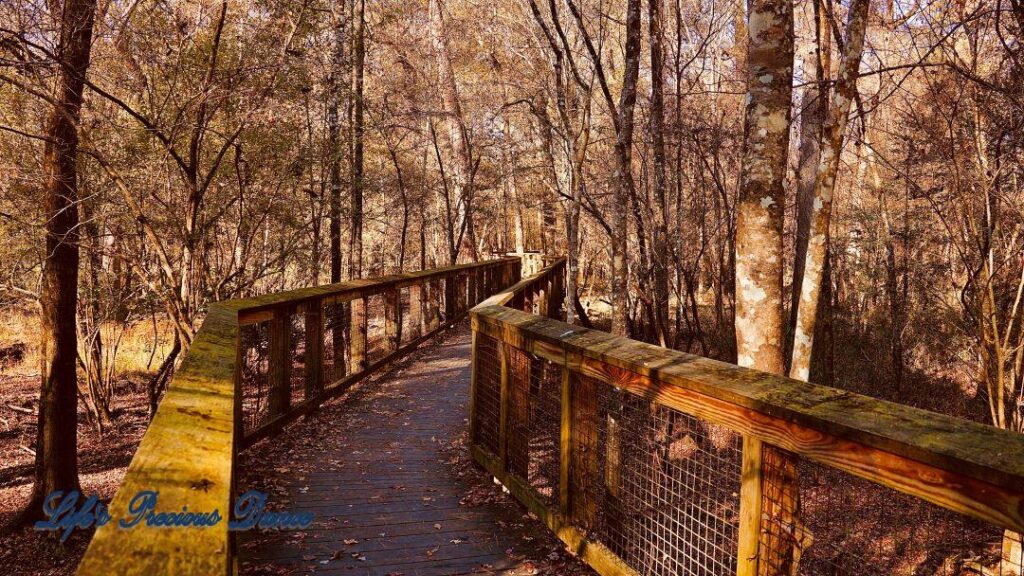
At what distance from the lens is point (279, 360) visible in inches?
226

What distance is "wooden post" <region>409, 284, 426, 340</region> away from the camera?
35.9 ft

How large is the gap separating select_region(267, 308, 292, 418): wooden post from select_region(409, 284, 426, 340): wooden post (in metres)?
5.07

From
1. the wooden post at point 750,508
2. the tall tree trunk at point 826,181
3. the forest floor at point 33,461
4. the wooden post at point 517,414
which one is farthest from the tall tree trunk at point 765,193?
the forest floor at point 33,461

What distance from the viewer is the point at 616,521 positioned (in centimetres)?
350

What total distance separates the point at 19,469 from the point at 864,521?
12.1 m

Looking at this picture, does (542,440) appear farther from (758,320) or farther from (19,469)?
(19,469)

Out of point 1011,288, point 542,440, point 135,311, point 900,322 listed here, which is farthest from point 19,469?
point 900,322

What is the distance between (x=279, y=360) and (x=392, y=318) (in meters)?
3.89

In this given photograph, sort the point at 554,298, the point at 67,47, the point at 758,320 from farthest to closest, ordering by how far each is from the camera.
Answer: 1. the point at 554,298
2. the point at 67,47
3. the point at 758,320

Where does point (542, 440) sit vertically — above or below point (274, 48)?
below

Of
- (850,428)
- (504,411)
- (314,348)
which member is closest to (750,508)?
(850,428)

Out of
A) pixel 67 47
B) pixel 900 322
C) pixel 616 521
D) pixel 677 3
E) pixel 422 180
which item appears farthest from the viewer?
pixel 422 180

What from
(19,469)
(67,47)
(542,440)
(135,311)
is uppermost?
(67,47)

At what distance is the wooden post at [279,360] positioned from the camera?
560 centimetres
